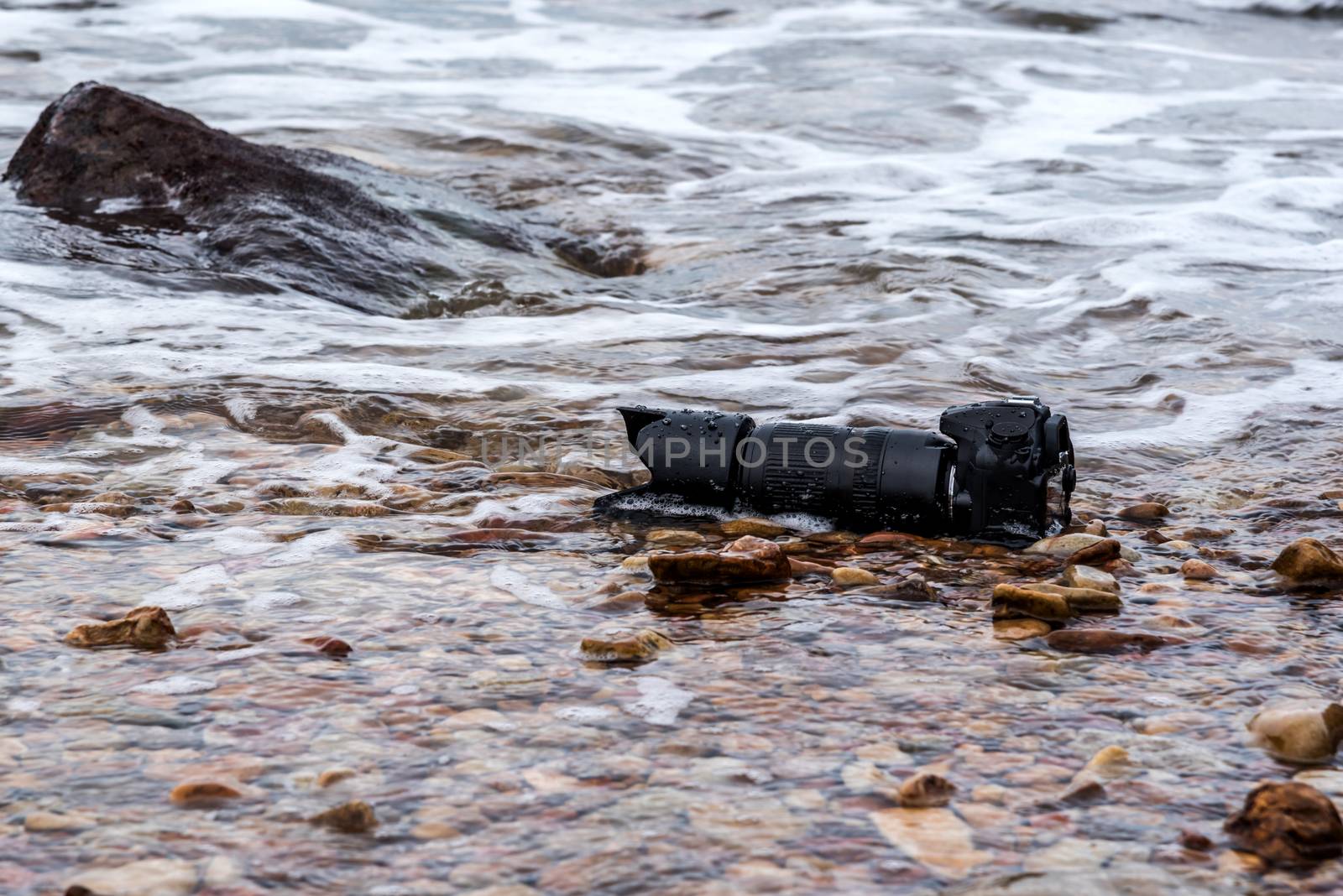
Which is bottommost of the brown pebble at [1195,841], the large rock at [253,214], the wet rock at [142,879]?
the brown pebble at [1195,841]

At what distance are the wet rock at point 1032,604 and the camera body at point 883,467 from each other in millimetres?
468

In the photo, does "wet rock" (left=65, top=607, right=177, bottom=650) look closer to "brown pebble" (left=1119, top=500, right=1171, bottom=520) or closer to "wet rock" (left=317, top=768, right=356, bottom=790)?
"wet rock" (left=317, top=768, right=356, bottom=790)

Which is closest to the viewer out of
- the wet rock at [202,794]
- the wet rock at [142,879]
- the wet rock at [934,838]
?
the wet rock at [142,879]

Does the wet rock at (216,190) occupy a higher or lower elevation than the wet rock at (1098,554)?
higher

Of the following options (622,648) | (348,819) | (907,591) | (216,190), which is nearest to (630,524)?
(907,591)

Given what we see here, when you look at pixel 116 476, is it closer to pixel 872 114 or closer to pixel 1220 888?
pixel 1220 888

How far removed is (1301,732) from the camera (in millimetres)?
2039

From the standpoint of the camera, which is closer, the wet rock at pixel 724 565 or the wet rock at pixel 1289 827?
the wet rock at pixel 1289 827

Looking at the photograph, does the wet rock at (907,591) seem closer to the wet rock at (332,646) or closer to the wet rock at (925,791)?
the wet rock at (925,791)

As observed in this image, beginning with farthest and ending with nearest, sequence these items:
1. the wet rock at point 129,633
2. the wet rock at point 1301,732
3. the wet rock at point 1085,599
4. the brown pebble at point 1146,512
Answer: the brown pebble at point 1146,512
the wet rock at point 1085,599
the wet rock at point 129,633
the wet rock at point 1301,732

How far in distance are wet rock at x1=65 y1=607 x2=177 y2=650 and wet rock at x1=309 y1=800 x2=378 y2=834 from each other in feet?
2.52

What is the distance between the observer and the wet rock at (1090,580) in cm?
281

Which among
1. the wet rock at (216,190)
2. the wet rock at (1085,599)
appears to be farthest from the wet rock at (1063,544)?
the wet rock at (216,190)

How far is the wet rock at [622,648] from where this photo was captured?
95.3 inches
